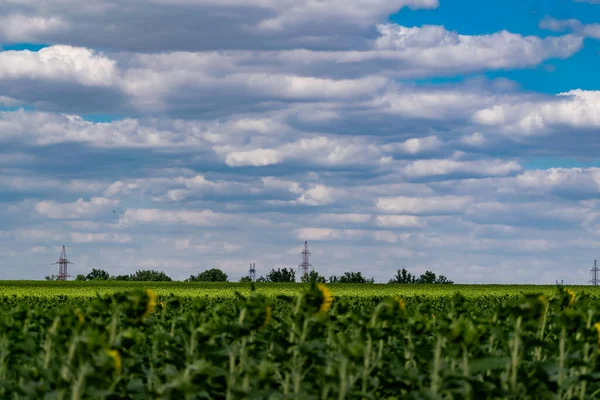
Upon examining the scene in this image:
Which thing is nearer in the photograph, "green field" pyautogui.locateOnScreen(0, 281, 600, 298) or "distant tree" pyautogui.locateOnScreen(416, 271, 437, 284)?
"green field" pyautogui.locateOnScreen(0, 281, 600, 298)

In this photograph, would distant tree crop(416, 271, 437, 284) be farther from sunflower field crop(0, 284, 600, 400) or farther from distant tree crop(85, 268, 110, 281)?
sunflower field crop(0, 284, 600, 400)

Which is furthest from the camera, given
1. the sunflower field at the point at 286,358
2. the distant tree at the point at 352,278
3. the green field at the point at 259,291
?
the distant tree at the point at 352,278

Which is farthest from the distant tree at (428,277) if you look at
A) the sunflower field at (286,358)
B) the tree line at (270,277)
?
the sunflower field at (286,358)

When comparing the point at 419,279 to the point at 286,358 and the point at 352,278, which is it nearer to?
the point at 352,278

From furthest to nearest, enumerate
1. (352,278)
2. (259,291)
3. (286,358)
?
(352,278) → (259,291) → (286,358)

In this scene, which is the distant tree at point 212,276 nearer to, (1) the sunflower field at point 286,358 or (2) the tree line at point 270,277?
(2) the tree line at point 270,277

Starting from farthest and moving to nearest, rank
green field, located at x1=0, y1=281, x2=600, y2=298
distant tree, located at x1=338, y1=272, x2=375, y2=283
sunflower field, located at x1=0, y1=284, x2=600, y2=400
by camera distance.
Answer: distant tree, located at x1=338, y1=272, x2=375, y2=283 → green field, located at x1=0, y1=281, x2=600, y2=298 → sunflower field, located at x1=0, y1=284, x2=600, y2=400

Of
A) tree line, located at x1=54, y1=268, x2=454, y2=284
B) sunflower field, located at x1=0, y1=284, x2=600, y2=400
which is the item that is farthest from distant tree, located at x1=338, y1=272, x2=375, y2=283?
sunflower field, located at x1=0, y1=284, x2=600, y2=400

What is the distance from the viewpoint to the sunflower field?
6.39 meters

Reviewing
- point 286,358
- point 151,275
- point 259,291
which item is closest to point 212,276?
point 151,275

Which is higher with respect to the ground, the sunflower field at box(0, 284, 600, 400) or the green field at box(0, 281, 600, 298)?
the green field at box(0, 281, 600, 298)

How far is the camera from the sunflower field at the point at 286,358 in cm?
639

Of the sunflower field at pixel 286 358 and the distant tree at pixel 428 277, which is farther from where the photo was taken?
the distant tree at pixel 428 277

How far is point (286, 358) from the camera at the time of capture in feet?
24.5
